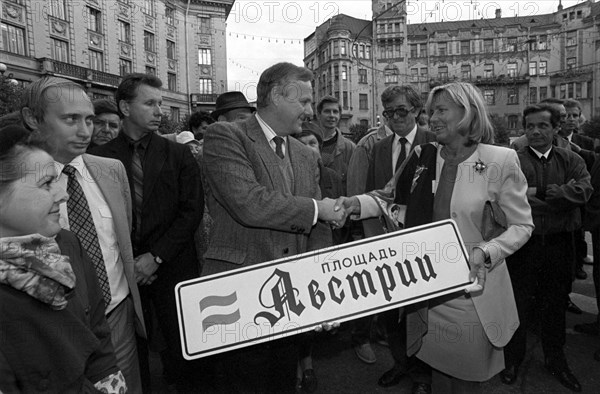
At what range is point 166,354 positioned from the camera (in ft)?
9.55

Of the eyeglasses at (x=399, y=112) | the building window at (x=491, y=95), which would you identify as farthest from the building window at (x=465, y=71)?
the eyeglasses at (x=399, y=112)

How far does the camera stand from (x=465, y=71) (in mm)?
51750

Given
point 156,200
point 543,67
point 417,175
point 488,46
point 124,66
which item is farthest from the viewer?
point 488,46

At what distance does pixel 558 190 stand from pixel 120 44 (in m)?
30.7

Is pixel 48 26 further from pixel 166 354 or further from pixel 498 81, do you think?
pixel 498 81

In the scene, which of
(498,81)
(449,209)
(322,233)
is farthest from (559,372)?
(498,81)

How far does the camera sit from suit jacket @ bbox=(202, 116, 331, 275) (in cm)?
185

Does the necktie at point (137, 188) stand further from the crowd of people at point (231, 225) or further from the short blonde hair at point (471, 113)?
the short blonde hair at point (471, 113)

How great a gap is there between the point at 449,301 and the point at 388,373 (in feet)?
4.54

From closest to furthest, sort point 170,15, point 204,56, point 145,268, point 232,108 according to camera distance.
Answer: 1. point 145,268
2. point 232,108
3. point 170,15
4. point 204,56

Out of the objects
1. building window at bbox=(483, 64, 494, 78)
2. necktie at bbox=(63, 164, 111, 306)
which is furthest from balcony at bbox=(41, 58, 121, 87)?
building window at bbox=(483, 64, 494, 78)

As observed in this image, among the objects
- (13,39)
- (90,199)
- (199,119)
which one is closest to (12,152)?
(90,199)

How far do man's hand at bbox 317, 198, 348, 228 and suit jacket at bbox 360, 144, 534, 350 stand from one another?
0.17 metres

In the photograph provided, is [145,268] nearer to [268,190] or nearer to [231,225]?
[231,225]
